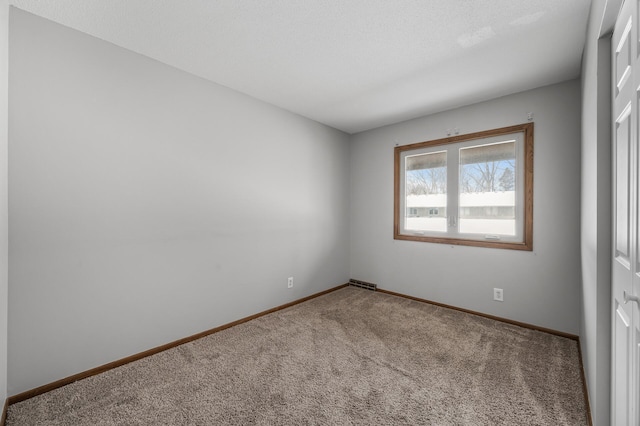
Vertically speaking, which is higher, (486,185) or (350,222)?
(486,185)

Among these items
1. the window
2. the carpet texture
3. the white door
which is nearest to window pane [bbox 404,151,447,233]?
the window

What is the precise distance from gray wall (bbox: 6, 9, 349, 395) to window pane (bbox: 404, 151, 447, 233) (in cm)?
177

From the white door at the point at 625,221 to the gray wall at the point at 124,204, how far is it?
2807 millimetres

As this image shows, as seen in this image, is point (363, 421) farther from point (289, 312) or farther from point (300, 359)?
point (289, 312)

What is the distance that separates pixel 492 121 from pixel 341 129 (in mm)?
2015

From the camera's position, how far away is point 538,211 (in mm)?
2816

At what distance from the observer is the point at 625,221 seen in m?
1.09

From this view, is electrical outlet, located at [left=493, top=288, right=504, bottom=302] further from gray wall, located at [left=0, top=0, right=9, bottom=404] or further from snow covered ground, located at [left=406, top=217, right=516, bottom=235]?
gray wall, located at [left=0, top=0, right=9, bottom=404]

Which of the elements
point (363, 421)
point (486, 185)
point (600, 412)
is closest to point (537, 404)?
point (600, 412)

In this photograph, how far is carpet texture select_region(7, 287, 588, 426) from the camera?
165cm

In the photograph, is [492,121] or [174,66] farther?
[492,121]

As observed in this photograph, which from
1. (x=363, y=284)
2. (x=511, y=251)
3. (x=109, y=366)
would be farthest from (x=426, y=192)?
(x=109, y=366)

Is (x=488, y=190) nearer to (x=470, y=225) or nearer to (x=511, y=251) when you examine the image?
(x=470, y=225)

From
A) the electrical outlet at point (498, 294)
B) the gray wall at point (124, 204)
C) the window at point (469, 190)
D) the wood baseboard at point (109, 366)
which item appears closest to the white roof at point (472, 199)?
the window at point (469, 190)
